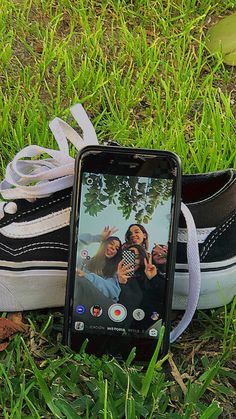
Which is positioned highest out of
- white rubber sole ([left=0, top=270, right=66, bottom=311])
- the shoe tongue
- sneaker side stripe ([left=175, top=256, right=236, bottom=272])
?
the shoe tongue

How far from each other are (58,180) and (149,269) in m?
0.24

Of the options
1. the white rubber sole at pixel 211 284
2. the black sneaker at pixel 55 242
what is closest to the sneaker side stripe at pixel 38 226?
the black sneaker at pixel 55 242

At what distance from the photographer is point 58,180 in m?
1.47

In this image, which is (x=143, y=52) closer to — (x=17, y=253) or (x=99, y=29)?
(x=99, y=29)

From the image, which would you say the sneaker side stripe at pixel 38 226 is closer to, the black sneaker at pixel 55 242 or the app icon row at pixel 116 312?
the black sneaker at pixel 55 242

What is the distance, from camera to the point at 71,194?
1479 mm

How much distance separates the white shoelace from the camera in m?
1.44

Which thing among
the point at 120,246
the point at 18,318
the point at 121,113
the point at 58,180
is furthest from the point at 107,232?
the point at 121,113

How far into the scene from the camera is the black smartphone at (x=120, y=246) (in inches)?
55.7

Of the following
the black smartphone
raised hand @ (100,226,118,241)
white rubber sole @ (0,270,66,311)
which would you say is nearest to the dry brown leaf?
white rubber sole @ (0,270,66,311)

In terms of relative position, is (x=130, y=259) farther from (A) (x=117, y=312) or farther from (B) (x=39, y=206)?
(B) (x=39, y=206)

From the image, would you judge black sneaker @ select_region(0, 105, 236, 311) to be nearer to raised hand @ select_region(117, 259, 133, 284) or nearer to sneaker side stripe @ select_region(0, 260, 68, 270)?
sneaker side stripe @ select_region(0, 260, 68, 270)

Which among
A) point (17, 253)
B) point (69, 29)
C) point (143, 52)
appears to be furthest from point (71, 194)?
point (69, 29)

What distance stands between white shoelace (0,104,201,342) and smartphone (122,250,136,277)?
10 centimetres
